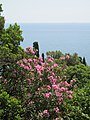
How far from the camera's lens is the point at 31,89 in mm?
11750

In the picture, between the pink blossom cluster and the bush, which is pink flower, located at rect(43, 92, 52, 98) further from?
the bush

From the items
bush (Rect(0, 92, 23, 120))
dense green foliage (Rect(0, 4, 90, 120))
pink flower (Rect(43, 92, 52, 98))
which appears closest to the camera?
bush (Rect(0, 92, 23, 120))

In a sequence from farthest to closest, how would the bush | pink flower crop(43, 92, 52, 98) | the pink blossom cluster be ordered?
1. the pink blossom cluster
2. pink flower crop(43, 92, 52, 98)
3. the bush

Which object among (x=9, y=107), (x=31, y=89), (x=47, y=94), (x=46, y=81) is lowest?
(x=9, y=107)

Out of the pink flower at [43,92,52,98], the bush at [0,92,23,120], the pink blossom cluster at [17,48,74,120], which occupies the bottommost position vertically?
the bush at [0,92,23,120]

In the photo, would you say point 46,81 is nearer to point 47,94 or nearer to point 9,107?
point 47,94

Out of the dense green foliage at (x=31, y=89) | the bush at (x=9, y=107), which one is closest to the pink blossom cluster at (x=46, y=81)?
the dense green foliage at (x=31, y=89)

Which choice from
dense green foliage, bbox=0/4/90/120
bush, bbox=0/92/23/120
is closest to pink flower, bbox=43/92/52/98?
dense green foliage, bbox=0/4/90/120

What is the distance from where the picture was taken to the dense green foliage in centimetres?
1091

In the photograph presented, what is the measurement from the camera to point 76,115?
504 inches

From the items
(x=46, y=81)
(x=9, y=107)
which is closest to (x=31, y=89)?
(x=46, y=81)

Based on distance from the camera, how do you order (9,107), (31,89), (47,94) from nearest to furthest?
(9,107) < (47,94) < (31,89)

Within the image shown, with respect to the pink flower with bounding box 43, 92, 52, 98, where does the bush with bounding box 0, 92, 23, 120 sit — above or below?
below

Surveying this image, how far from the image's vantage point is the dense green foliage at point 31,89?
10.9 metres
